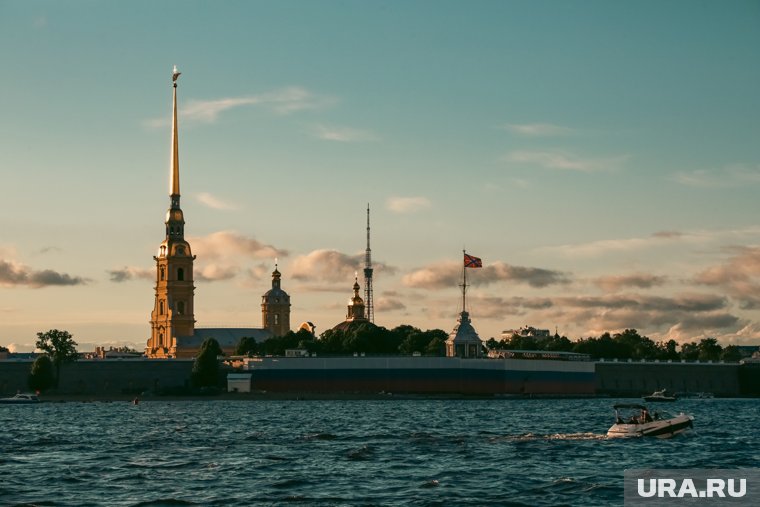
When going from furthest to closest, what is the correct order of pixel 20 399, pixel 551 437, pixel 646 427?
pixel 20 399, pixel 646 427, pixel 551 437

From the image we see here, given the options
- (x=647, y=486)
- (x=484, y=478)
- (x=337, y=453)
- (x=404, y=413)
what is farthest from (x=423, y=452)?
(x=404, y=413)

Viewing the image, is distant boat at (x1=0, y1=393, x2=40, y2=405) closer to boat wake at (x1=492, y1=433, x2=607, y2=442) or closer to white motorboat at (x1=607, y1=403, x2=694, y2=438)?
boat wake at (x1=492, y1=433, x2=607, y2=442)

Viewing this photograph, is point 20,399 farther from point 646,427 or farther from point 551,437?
point 646,427

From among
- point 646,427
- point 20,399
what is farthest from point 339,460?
point 20,399

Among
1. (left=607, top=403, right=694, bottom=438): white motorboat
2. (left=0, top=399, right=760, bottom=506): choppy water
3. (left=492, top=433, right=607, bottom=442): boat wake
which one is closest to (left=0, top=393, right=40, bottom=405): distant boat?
(left=0, top=399, right=760, bottom=506): choppy water

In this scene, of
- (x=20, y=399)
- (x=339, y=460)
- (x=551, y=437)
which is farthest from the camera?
(x=20, y=399)

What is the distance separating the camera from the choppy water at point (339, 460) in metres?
65.4

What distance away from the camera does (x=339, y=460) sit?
270 ft

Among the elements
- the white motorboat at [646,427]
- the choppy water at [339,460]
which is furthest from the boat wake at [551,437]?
the white motorboat at [646,427]

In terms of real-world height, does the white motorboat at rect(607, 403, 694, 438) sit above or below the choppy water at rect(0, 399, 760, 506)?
above

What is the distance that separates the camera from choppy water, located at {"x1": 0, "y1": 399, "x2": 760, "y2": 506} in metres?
65.4

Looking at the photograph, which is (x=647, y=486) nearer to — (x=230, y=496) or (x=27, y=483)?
(x=230, y=496)

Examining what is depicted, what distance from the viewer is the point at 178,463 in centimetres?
7969

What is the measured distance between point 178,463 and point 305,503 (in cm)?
1918
